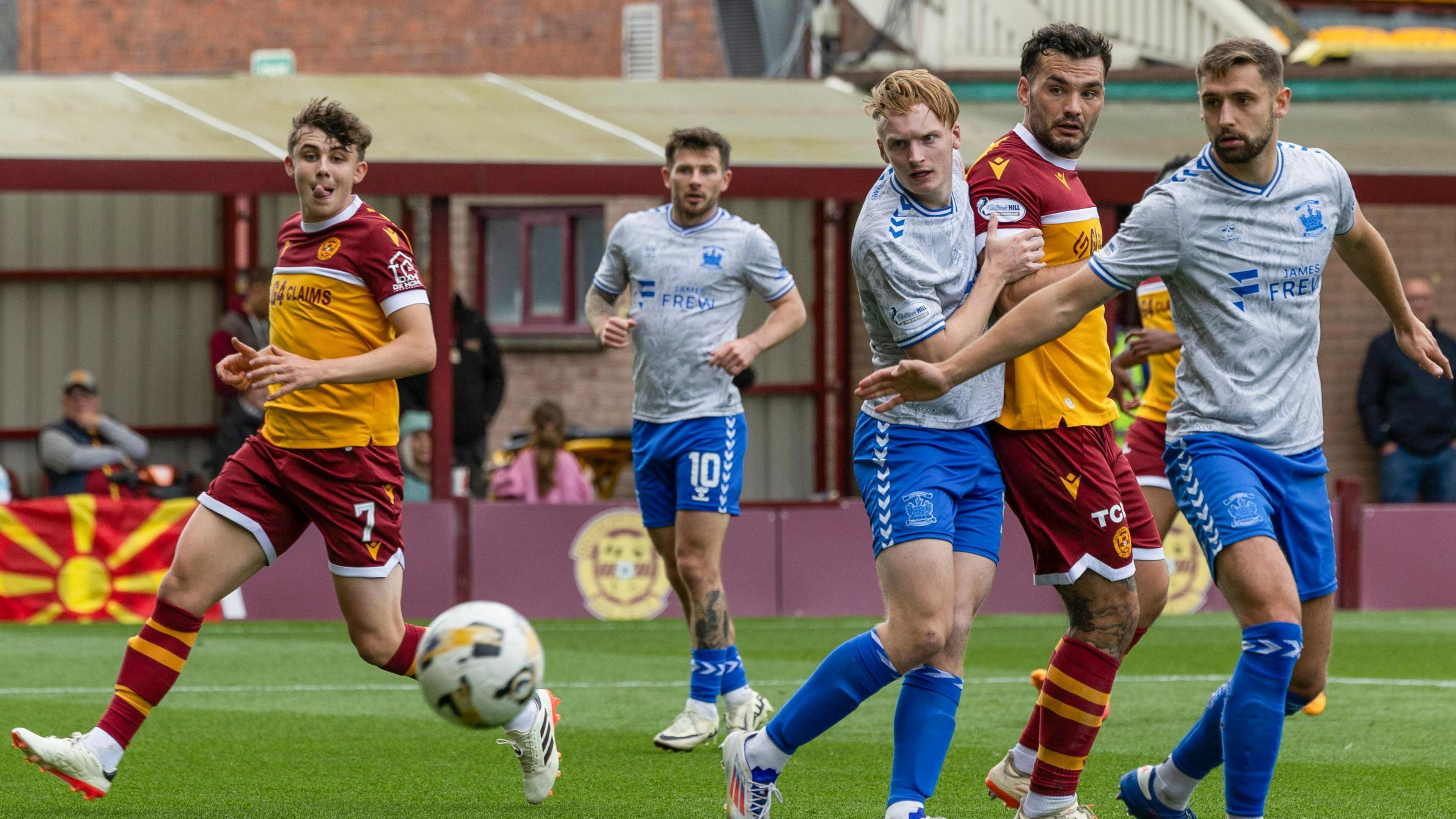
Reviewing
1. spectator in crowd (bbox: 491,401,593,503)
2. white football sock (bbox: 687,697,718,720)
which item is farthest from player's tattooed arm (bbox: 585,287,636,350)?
spectator in crowd (bbox: 491,401,593,503)

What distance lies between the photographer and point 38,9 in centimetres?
2169

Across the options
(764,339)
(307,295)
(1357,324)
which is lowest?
(1357,324)

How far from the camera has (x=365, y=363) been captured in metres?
5.65

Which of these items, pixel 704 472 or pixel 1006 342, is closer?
pixel 1006 342

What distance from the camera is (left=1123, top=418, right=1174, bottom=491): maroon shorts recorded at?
7.60 metres

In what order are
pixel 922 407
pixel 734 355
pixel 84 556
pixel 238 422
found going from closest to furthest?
pixel 922 407, pixel 734 355, pixel 84 556, pixel 238 422

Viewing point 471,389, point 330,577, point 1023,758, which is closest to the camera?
point 1023,758

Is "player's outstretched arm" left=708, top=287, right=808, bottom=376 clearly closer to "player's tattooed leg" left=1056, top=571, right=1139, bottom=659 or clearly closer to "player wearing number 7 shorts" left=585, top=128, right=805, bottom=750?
"player wearing number 7 shorts" left=585, top=128, right=805, bottom=750

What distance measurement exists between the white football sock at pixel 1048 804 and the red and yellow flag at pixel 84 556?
8110 mm

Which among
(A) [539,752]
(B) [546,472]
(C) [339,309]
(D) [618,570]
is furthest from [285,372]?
(B) [546,472]

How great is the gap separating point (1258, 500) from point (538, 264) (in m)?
14.7

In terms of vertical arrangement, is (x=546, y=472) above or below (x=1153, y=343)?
below

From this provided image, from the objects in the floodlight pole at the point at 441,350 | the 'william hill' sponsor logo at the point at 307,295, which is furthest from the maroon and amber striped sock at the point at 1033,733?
the floodlight pole at the point at 441,350

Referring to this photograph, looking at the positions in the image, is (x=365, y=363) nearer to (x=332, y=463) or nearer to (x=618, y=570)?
(x=332, y=463)
